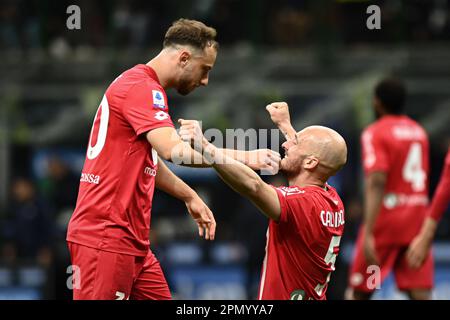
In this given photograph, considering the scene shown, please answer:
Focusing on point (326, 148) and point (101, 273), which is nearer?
point (101, 273)

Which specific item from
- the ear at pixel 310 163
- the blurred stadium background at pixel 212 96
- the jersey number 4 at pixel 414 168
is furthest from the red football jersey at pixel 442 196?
the blurred stadium background at pixel 212 96

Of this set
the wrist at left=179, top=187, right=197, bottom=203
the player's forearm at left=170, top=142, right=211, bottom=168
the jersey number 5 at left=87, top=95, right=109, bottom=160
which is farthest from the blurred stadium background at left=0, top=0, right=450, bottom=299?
the player's forearm at left=170, top=142, right=211, bottom=168

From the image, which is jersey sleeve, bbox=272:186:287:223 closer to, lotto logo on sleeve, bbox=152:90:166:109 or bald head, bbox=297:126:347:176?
bald head, bbox=297:126:347:176

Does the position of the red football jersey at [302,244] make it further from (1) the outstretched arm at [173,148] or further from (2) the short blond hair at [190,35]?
(2) the short blond hair at [190,35]

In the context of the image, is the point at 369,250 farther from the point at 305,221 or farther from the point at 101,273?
the point at 101,273

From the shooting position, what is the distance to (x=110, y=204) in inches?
210

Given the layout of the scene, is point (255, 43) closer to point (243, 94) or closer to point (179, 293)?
point (243, 94)

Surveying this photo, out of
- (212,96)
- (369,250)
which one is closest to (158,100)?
(369,250)

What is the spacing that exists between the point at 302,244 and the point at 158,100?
1.17m

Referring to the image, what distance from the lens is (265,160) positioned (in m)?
5.47

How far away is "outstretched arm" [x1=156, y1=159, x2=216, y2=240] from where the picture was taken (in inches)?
214

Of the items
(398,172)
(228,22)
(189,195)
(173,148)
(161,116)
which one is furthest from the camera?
(228,22)

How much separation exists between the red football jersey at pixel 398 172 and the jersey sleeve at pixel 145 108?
11.4 feet

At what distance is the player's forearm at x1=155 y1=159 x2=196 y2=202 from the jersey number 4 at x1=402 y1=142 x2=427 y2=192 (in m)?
3.17
